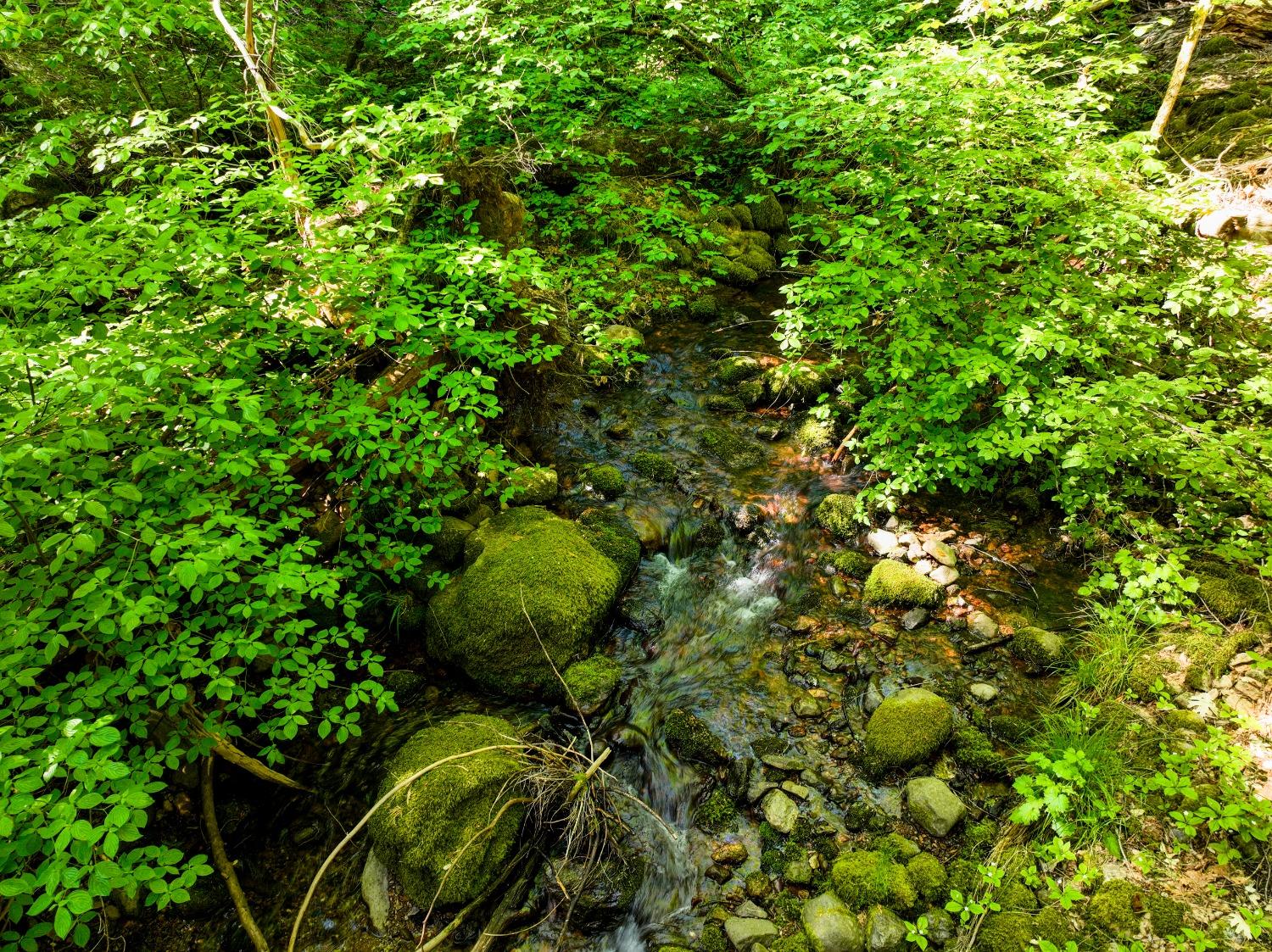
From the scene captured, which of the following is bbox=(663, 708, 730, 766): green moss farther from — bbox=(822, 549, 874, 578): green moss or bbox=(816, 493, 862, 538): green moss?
bbox=(816, 493, 862, 538): green moss

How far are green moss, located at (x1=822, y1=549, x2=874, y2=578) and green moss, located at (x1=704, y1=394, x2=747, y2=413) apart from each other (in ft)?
8.37

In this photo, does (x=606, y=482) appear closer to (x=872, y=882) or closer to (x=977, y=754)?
(x=977, y=754)

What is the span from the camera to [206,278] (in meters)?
3.30

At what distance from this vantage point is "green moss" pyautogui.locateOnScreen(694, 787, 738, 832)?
3.75m

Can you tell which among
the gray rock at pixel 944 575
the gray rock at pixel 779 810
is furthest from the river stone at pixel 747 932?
the gray rock at pixel 944 575

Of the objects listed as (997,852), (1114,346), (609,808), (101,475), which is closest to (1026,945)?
(997,852)

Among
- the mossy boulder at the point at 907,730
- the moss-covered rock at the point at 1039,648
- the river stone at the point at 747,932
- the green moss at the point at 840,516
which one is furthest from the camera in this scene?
the green moss at the point at 840,516

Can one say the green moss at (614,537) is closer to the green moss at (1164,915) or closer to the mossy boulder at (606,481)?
the mossy boulder at (606,481)

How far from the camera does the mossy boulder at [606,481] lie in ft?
20.3

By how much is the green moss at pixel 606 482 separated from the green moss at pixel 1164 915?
4766 millimetres

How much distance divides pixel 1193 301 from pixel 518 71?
7.96m

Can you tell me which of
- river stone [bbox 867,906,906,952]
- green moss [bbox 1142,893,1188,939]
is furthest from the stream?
green moss [bbox 1142,893,1188,939]

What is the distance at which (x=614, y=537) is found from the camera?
5.50 meters

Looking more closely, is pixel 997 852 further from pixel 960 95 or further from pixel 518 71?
pixel 518 71
